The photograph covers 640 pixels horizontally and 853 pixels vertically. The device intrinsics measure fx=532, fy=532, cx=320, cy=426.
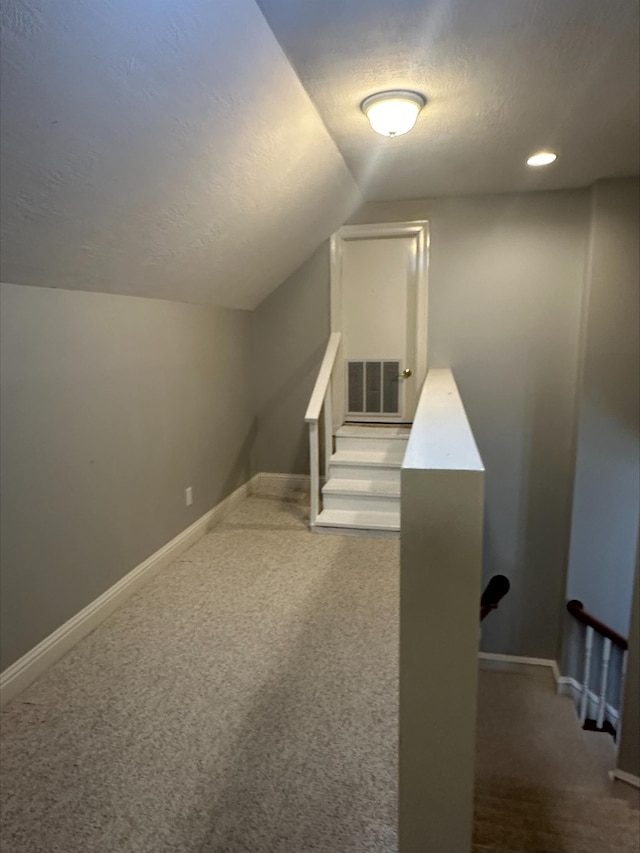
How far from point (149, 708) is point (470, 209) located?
147 inches

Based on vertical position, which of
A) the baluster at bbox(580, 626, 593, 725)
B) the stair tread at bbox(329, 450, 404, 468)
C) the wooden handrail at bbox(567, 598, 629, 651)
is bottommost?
the baluster at bbox(580, 626, 593, 725)

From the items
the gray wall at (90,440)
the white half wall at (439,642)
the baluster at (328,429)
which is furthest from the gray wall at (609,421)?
the white half wall at (439,642)

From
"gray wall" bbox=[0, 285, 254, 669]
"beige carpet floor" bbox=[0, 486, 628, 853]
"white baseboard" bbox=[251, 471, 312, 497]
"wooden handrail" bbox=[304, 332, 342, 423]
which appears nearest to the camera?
"beige carpet floor" bbox=[0, 486, 628, 853]

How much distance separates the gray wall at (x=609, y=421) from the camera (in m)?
3.52

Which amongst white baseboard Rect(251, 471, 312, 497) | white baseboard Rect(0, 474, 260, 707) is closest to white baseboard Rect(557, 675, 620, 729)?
white baseboard Rect(251, 471, 312, 497)

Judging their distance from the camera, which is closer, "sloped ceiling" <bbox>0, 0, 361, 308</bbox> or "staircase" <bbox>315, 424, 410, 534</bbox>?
"sloped ceiling" <bbox>0, 0, 361, 308</bbox>

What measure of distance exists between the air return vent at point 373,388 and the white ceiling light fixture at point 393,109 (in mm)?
2256

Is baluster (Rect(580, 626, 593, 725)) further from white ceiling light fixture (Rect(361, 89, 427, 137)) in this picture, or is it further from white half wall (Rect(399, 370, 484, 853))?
white ceiling light fixture (Rect(361, 89, 427, 137))

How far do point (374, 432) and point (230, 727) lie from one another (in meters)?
2.64

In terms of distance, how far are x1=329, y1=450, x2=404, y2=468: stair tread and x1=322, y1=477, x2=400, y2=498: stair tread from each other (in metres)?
0.14

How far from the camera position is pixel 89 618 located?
251 cm

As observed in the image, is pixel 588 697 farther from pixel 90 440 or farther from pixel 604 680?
pixel 90 440

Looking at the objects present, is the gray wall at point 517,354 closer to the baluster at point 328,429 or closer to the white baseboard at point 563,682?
the white baseboard at point 563,682

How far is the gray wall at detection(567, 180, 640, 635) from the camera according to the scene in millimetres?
3518
